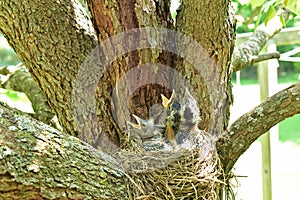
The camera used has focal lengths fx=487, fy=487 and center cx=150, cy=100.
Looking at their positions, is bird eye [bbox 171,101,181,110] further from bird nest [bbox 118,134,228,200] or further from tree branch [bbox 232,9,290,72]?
tree branch [bbox 232,9,290,72]

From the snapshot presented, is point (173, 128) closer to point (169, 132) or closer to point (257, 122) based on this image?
point (169, 132)

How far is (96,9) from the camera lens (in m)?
1.40

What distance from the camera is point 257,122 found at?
137cm

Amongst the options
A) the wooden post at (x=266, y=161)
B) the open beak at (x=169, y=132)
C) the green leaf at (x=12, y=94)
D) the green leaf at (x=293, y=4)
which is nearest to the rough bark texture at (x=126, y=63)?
the open beak at (x=169, y=132)

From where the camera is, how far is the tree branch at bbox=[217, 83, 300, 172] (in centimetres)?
135

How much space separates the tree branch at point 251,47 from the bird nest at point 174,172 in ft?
2.01

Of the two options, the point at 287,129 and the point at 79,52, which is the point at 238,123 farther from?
the point at 287,129

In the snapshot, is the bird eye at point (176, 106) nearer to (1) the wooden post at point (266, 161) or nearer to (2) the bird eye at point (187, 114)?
(2) the bird eye at point (187, 114)

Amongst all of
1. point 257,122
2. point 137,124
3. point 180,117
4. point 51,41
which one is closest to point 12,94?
point 51,41

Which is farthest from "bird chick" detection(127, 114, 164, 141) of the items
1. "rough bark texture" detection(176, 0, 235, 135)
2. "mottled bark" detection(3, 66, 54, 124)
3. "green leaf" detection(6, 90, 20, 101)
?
"green leaf" detection(6, 90, 20, 101)

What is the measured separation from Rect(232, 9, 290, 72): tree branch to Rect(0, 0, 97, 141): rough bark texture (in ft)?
2.21

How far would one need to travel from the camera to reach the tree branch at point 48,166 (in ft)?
3.19

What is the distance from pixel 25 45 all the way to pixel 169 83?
17.0 inches

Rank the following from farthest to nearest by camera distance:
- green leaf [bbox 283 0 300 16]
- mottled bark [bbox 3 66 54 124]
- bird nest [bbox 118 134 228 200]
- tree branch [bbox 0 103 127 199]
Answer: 1. mottled bark [bbox 3 66 54 124]
2. green leaf [bbox 283 0 300 16]
3. bird nest [bbox 118 134 228 200]
4. tree branch [bbox 0 103 127 199]
